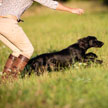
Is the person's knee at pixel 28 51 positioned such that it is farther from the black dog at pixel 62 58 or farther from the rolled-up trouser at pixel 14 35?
the black dog at pixel 62 58

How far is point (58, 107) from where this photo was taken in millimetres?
2967

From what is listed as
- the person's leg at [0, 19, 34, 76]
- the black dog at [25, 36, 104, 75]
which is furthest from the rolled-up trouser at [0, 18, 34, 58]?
the black dog at [25, 36, 104, 75]

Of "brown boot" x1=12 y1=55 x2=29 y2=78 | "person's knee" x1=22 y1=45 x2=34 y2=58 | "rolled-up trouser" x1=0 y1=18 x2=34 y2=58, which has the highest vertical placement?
"rolled-up trouser" x1=0 y1=18 x2=34 y2=58

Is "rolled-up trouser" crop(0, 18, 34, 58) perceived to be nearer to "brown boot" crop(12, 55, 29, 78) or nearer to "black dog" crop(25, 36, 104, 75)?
"brown boot" crop(12, 55, 29, 78)

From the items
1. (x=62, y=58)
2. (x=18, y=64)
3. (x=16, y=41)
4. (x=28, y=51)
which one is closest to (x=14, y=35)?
(x=16, y=41)

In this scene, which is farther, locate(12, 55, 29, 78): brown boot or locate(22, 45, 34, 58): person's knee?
locate(12, 55, 29, 78): brown boot

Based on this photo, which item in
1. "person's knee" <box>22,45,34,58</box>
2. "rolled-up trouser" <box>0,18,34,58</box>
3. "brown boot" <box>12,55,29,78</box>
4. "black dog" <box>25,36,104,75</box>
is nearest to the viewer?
"rolled-up trouser" <box>0,18,34,58</box>

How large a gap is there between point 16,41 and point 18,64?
22.7 inches

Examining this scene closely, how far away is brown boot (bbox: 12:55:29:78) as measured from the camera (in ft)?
16.5

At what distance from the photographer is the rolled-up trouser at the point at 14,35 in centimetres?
462

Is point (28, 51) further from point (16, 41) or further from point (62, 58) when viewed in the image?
point (62, 58)

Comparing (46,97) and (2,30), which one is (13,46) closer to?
(2,30)

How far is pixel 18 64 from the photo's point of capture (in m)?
5.12

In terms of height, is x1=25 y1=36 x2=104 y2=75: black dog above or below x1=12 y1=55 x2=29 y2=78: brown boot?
above
